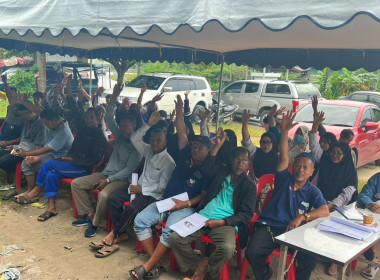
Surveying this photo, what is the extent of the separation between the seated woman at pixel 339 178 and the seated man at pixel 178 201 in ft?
4.39

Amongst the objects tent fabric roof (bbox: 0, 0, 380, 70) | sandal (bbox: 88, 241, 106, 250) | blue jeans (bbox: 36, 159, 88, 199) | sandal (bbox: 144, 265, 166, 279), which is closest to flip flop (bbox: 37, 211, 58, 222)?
blue jeans (bbox: 36, 159, 88, 199)

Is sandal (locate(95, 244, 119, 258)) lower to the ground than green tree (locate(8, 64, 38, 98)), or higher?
lower

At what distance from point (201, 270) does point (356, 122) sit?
5286 mm

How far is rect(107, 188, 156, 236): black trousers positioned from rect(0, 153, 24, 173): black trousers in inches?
91.6

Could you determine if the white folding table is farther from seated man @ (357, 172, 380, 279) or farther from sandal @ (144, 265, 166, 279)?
sandal @ (144, 265, 166, 279)

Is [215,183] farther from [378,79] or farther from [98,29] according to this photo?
[378,79]

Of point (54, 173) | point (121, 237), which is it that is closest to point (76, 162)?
point (54, 173)

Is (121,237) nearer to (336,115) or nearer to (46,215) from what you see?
(46,215)

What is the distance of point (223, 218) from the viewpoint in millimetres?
3238

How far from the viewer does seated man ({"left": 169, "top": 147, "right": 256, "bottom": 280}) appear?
3025mm

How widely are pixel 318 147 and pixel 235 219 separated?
5.67 feet

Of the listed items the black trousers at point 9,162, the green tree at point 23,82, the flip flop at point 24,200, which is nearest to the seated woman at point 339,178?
the flip flop at point 24,200


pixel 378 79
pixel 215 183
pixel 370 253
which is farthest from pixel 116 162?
pixel 378 79

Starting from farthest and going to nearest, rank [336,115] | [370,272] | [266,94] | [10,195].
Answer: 1. [266,94]
2. [336,115]
3. [10,195]
4. [370,272]
